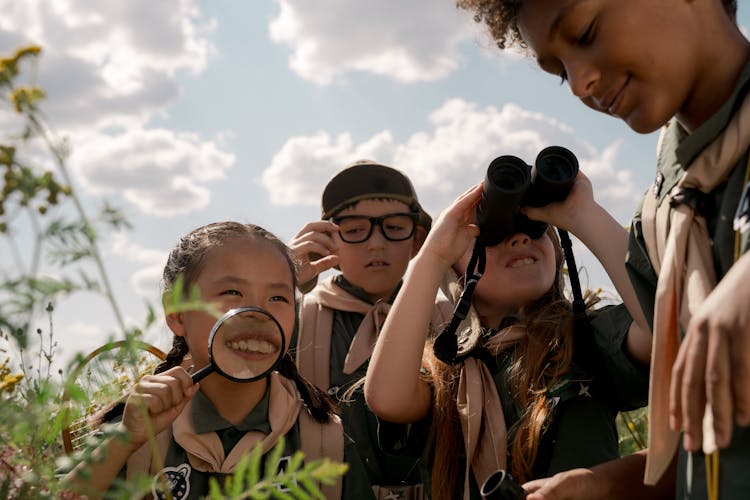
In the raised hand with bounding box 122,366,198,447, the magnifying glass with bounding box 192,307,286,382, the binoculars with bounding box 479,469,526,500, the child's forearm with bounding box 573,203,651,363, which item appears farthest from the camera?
the child's forearm with bounding box 573,203,651,363

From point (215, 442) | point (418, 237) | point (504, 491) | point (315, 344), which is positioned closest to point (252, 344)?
point (215, 442)

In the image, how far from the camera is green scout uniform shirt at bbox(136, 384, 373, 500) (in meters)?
2.27

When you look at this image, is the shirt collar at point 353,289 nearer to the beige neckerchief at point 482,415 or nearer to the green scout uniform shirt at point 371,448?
the green scout uniform shirt at point 371,448

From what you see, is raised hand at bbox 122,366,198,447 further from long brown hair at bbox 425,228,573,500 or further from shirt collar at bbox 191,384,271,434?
long brown hair at bbox 425,228,573,500

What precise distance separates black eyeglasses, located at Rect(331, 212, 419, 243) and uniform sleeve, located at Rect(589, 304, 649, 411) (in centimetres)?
150

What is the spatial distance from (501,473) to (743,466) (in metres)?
0.48

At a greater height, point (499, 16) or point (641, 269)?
point (499, 16)

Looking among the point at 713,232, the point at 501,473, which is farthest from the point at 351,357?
the point at 713,232

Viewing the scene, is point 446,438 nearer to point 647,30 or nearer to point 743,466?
point 743,466

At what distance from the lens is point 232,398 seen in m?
2.45

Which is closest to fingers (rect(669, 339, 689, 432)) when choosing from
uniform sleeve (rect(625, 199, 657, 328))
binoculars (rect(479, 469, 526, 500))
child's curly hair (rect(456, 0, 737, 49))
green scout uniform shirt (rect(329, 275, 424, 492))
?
binoculars (rect(479, 469, 526, 500))

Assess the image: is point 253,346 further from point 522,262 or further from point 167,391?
point 522,262

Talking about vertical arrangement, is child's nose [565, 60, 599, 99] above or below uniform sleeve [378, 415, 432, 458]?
above

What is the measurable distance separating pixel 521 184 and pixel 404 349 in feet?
2.06
